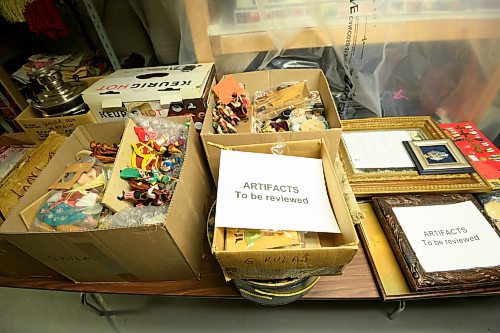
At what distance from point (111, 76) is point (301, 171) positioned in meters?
0.86

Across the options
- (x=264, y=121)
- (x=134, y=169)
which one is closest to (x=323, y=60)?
(x=264, y=121)

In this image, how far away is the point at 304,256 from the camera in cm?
59

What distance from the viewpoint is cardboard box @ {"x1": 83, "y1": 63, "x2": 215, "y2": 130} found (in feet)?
3.07

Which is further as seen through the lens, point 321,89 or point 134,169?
point 321,89

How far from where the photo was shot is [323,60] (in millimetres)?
1104

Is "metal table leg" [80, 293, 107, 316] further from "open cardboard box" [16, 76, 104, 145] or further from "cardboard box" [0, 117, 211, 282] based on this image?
"open cardboard box" [16, 76, 104, 145]

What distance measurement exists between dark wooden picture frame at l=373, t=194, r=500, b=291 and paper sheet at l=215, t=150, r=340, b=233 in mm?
315

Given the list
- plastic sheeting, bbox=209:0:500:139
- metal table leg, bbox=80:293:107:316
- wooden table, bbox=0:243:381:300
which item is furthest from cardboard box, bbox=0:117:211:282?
plastic sheeting, bbox=209:0:500:139

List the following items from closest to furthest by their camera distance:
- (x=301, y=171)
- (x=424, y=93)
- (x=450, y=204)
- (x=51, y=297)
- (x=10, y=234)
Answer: (x=10, y=234), (x=301, y=171), (x=450, y=204), (x=424, y=93), (x=51, y=297)

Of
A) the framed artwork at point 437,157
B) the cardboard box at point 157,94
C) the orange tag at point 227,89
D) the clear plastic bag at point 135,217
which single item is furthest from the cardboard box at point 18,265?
the framed artwork at point 437,157

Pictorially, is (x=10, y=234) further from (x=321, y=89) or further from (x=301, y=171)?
(x=321, y=89)

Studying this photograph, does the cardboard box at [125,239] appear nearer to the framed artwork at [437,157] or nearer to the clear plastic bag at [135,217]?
the clear plastic bag at [135,217]

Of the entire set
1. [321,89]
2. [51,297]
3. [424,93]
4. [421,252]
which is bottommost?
[51,297]

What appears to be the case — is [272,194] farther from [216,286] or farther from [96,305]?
[96,305]
